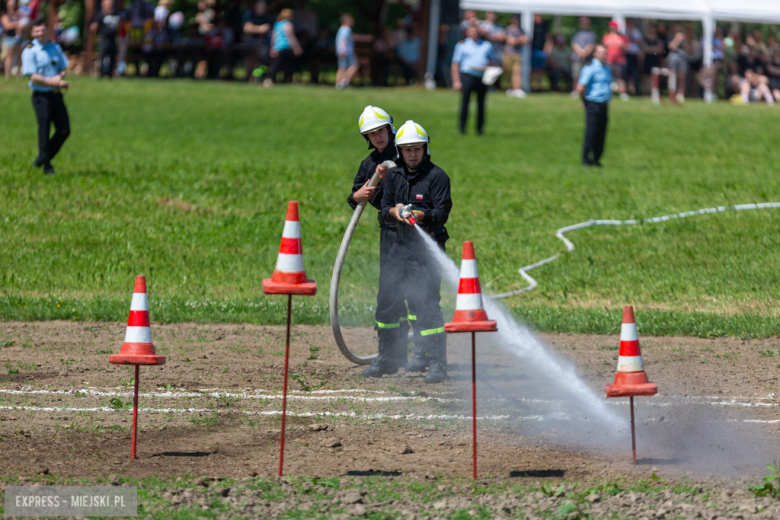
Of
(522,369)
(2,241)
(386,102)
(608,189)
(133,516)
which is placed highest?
(386,102)

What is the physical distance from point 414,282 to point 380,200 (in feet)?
2.56

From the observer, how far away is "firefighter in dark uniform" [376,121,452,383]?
292 inches

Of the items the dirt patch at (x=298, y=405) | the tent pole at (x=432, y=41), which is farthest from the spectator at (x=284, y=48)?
the dirt patch at (x=298, y=405)

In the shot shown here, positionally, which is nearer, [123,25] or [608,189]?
[608,189]

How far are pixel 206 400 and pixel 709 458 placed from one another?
3.49m

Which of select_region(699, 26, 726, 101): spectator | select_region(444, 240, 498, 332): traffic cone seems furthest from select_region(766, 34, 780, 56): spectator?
select_region(444, 240, 498, 332): traffic cone

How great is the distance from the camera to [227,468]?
564 centimetres

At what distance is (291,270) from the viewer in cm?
548

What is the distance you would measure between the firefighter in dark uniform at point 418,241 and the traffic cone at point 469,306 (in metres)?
1.79

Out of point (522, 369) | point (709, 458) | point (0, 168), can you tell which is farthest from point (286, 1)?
point (709, 458)

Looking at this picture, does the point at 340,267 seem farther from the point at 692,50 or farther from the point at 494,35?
the point at 692,50

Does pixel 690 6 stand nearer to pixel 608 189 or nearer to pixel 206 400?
pixel 608 189

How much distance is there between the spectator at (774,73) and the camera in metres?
31.0

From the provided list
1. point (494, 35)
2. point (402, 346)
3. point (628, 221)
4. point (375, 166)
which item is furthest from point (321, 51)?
point (402, 346)
